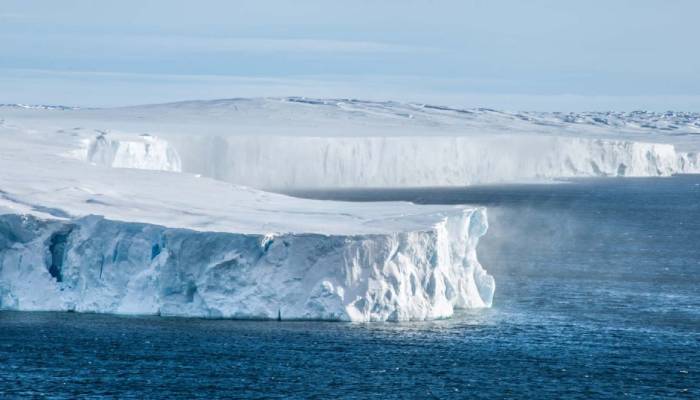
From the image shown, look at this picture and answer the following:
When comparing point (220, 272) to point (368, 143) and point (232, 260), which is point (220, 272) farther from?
point (368, 143)

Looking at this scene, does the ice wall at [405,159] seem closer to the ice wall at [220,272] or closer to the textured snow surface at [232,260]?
the textured snow surface at [232,260]

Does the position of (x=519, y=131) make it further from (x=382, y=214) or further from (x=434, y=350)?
(x=434, y=350)

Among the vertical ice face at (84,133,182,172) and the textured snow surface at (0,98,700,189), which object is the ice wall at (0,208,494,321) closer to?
the vertical ice face at (84,133,182,172)

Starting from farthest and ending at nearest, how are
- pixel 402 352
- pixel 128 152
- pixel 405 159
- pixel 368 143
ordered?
pixel 405 159 < pixel 368 143 < pixel 128 152 < pixel 402 352

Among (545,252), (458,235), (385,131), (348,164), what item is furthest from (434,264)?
(385,131)

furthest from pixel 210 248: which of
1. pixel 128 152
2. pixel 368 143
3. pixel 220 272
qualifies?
pixel 368 143

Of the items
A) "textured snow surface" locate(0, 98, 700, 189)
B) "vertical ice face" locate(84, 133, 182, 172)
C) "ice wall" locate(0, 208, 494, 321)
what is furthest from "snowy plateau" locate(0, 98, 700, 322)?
"textured snow surface" locate(0, 98, 700, 189)
